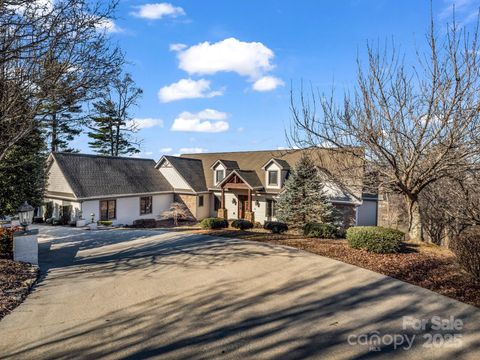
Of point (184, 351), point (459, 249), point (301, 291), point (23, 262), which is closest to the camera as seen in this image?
point (184, 351)

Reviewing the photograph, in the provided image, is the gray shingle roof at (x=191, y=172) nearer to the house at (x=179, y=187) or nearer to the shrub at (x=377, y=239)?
the house at (x=179, y=187)

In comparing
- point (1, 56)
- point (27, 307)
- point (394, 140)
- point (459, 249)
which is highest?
point (1, 56)

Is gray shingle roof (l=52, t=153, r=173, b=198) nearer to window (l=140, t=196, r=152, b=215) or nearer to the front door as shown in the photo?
window (l=140, t=196, r=152, b=215)

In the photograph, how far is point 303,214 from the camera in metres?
19.4

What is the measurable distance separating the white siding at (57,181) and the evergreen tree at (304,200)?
15.2m

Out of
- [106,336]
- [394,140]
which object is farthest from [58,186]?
[394,140]

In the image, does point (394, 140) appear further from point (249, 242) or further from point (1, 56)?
point (1, 56)

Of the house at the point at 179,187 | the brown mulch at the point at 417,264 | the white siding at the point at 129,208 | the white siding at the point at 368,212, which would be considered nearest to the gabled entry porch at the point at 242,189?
the house at the point at 179,187

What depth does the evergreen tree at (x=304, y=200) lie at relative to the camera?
1909cm

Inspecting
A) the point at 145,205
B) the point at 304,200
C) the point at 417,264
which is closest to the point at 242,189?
the point at 304,200

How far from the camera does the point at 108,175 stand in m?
24.4

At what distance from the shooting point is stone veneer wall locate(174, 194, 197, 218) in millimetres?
27094

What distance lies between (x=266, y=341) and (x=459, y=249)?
6168mm

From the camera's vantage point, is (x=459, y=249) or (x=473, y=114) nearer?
(x=459, y=249)
